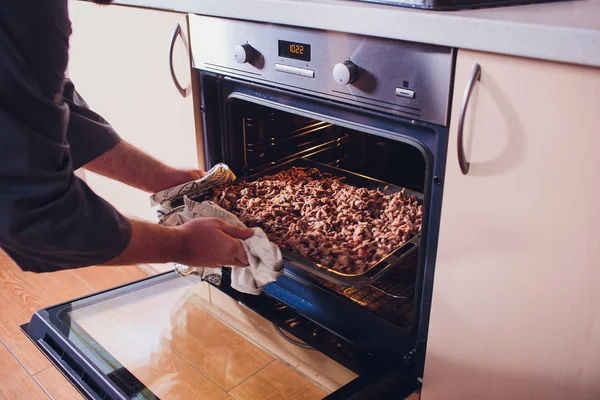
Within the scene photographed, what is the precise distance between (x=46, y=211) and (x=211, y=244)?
0.97ft

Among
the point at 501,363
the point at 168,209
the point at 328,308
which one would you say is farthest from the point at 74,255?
the point at 501,363

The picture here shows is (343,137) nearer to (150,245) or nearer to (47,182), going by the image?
(150,245)

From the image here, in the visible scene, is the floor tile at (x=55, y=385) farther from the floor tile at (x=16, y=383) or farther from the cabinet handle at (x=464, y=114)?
the cabinet handle at (x=464, y=114)

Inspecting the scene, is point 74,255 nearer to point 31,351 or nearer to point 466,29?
point 466,29

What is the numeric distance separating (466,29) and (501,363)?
1.79 feet

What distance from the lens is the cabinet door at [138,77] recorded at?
1435 mm

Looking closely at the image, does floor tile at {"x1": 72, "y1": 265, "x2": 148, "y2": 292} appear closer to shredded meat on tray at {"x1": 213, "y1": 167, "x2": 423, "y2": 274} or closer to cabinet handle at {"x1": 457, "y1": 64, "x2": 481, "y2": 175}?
shredded meat on tray at {"x1": 213, "y1": 167, "x2": 423, "y2": 274}

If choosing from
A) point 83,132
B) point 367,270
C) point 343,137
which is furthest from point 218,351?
point 343,137

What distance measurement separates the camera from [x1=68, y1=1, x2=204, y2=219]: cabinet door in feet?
4.71

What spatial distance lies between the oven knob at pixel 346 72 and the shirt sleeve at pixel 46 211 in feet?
1.45

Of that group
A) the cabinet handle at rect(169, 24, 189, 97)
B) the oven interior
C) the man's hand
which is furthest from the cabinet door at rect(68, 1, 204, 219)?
the man's hand

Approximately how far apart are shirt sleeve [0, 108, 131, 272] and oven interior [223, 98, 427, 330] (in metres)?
0.52

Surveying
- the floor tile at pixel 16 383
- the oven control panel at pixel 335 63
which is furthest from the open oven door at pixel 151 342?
the oven control panel at pixel 335 63

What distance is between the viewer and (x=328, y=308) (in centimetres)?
126
